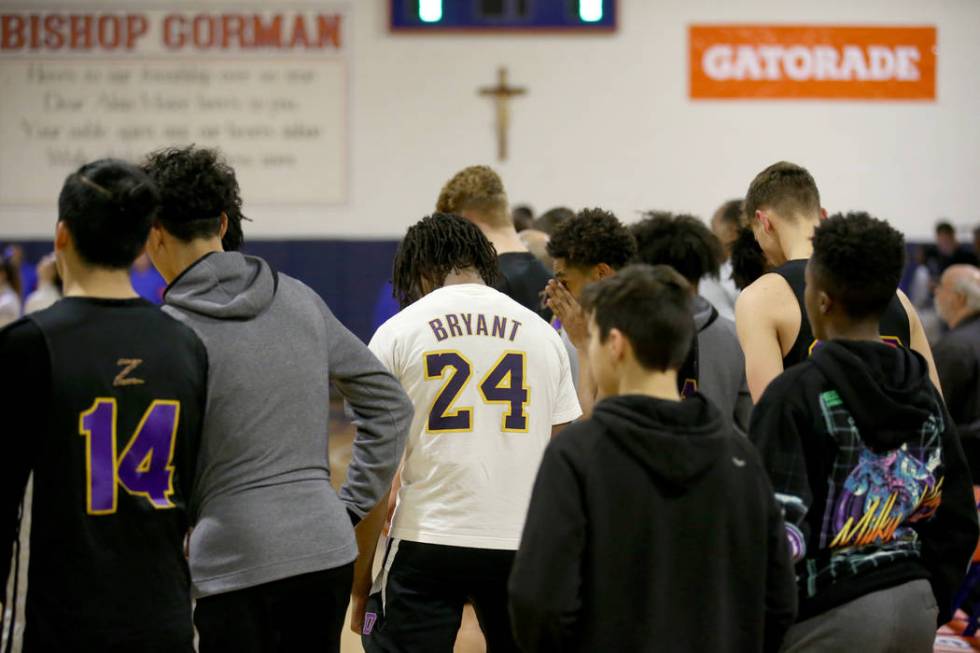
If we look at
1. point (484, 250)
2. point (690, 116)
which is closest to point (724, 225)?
point (484, 250)

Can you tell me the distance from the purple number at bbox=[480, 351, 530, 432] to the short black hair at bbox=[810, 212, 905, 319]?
2.88 feet

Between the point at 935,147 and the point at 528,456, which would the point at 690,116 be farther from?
the point at 528,456

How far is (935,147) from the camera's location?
1309 cm

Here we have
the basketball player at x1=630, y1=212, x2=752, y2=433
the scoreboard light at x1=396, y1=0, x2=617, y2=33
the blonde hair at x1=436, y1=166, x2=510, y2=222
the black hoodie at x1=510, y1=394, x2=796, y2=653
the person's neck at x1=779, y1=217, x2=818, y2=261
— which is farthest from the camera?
the scoreboard light at x1=396, y1=0, x2=617, y2=33

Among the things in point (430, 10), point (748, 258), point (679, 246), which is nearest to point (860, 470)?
point (679, 246)

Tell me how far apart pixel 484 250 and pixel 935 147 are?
1110 cm

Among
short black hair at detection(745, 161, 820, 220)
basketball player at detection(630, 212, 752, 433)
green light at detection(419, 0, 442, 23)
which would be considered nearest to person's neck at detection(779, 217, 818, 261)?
short black hair at detection(745, 161, 820, 220)

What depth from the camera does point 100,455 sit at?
2154mm

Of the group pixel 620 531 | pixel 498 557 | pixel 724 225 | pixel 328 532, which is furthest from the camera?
pixel 724 225

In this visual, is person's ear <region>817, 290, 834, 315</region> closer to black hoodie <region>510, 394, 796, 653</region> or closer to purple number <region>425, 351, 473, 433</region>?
black hoodie <region>510, 394, 796, 653</region>

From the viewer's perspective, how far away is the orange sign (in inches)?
510

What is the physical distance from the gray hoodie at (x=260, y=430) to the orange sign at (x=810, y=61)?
11086 millimetres

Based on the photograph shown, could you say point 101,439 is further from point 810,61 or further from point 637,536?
point 810,61

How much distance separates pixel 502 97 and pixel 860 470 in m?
10.9
